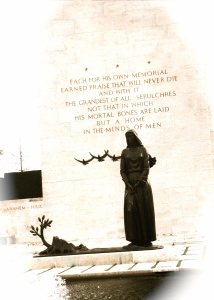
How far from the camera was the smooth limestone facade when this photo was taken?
1362cm

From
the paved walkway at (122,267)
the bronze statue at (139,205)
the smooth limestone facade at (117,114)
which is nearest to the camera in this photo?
the paved walkway at (122,267)

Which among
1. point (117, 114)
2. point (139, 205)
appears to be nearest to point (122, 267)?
point (139, 205)

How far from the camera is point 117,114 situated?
1396 centimetres

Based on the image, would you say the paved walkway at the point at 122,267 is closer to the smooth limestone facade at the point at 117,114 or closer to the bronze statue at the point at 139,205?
the bronze statue at the point at 139,205

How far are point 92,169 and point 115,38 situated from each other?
3293mm

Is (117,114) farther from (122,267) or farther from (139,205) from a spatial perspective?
(122,267)

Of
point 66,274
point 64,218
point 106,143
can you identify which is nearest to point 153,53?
point 106,143

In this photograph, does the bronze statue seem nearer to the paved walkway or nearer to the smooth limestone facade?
the paved walkway

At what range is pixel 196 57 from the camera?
13.9m

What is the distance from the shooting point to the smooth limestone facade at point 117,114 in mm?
13617

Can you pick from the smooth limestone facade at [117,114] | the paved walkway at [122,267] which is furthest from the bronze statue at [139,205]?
the smooth limestone facade at [117,114]

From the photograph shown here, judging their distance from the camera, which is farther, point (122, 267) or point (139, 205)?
point (139, 205)

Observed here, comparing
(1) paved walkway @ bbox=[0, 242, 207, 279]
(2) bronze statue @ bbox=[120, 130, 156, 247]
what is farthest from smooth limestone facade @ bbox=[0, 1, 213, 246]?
(2) bronze statue @ bbox=[120, 130, 156, 247]

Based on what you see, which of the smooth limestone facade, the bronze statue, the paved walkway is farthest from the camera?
the smooth limestone facade
